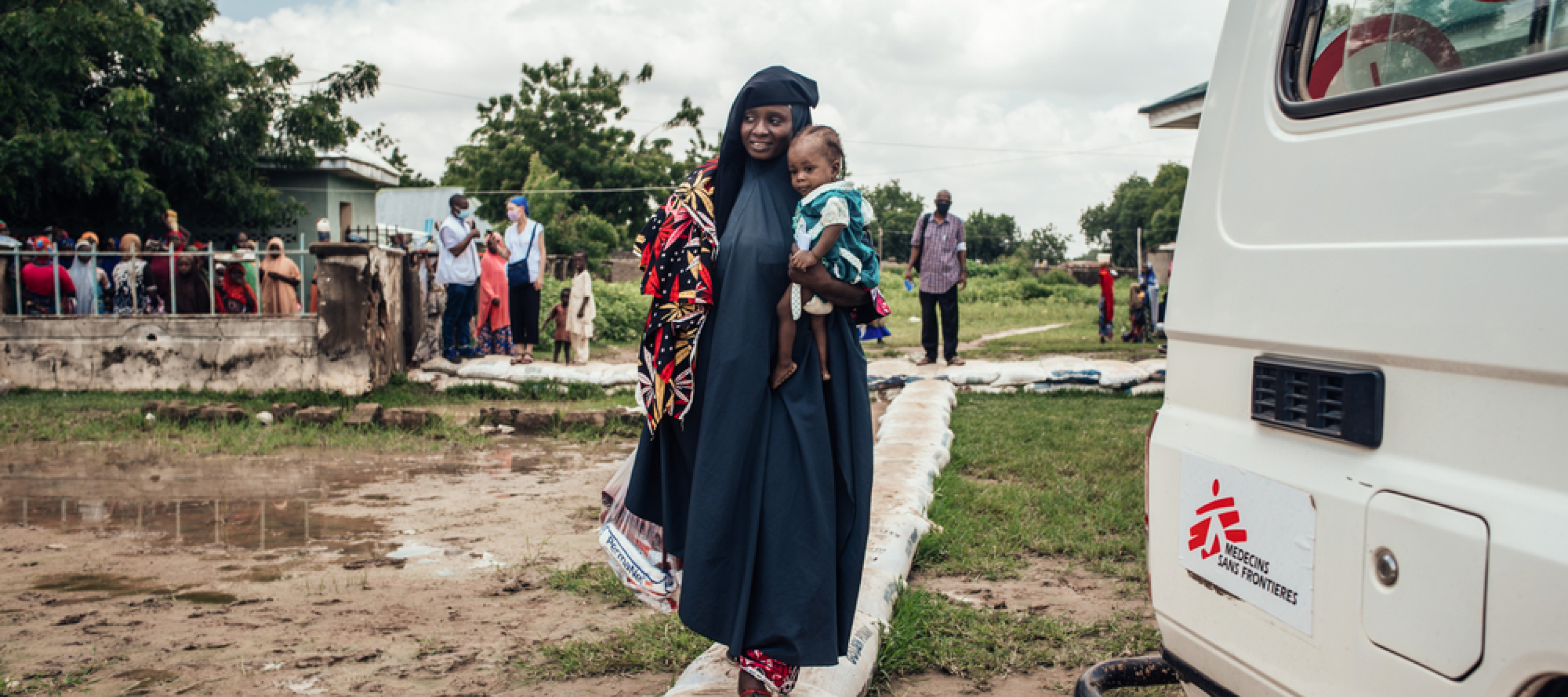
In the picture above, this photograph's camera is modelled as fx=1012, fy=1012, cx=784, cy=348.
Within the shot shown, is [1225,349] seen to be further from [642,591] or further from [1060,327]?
[1060,327]

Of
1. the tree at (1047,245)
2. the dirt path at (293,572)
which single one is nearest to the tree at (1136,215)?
the tree at (1047,245)

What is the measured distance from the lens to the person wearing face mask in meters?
9.55

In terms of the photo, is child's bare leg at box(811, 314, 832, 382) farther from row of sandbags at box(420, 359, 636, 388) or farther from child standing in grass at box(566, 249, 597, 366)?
child standing in grass at box(566, 249, 597, 366)

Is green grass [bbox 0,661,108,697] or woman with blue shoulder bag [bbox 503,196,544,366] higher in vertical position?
woman with blue shoulder bag [bbox 503,196,544,366]

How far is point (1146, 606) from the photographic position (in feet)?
11.5

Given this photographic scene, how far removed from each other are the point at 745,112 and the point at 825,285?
53 centimetres

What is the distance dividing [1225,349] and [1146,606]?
1.89 meters

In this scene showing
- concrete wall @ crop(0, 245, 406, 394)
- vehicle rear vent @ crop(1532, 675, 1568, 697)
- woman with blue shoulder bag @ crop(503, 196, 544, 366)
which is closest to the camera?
vehicle rear vent @ crop(1532, 675, 1568, 697)

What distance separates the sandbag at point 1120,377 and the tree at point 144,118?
12610 millimetres

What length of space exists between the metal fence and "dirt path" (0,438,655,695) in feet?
9.18

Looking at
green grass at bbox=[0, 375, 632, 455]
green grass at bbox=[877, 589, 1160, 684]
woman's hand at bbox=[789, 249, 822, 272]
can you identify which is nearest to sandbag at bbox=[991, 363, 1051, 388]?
green grass at bbox=[0, 375, 632, 455]

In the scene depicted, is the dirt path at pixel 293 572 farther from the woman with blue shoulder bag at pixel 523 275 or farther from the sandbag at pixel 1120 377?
the sandbag at pixel 1120 377

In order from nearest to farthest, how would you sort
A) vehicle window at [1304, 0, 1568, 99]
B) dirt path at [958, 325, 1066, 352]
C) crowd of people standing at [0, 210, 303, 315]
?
vehicle window at [1304, 0, 1568, 99], crowd of people standing at [0, 210, 303, 315], dirt path at [958, 325, 1066, 352]

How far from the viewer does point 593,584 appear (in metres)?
3.88
